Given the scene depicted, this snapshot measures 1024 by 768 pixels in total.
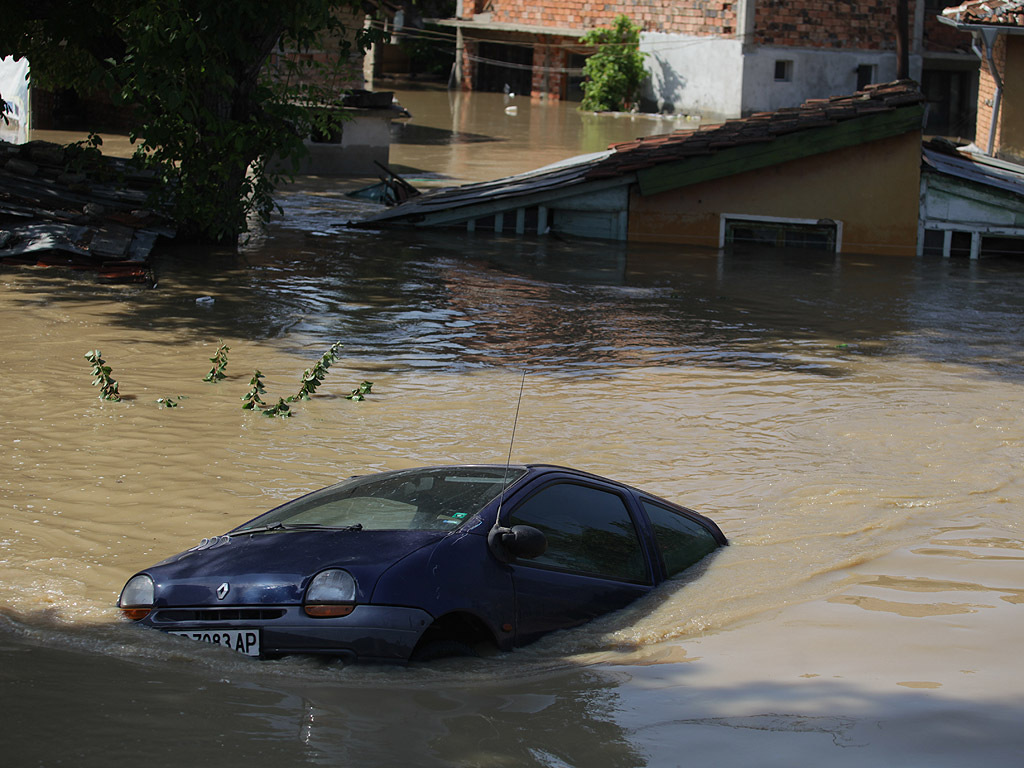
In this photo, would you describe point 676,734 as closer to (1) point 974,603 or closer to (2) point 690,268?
(1) point 974,603

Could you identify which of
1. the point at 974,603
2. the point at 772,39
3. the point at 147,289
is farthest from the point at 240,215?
the point at 772,39

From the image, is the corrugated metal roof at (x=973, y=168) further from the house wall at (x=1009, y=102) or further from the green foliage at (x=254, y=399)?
the green foliage at (x=254, y=399)

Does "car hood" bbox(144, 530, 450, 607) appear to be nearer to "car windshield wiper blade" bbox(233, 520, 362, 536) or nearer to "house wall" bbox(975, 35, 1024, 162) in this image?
"car windshield wiper blade" bbox(233, 520, 362, 536)

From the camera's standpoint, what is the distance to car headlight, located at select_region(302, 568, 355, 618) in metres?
4.88

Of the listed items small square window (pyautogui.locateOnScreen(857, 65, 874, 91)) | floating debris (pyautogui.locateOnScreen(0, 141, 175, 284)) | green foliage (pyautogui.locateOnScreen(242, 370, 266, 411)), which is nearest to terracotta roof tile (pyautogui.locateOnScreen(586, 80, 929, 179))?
floating debris (pyautogui.locateOnScreen(0, 141, 175, 284))

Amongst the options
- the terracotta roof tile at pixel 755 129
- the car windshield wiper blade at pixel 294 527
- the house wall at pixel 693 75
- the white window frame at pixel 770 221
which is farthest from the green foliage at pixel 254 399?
the house wall at pixel 693 75

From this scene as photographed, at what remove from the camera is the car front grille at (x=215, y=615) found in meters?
4.96

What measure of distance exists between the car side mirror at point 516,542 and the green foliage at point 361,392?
5.74 meters

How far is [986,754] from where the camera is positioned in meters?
4.34

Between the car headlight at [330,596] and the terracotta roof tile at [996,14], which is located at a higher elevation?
the terracotta roof tile at [996,14]

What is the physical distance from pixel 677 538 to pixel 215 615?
2.76 metres

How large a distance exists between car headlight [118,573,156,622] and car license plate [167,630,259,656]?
0.98 feet

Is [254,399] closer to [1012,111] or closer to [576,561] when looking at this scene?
[576,561]

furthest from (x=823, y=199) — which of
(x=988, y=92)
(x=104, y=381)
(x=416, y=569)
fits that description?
(x=416, y=569)
